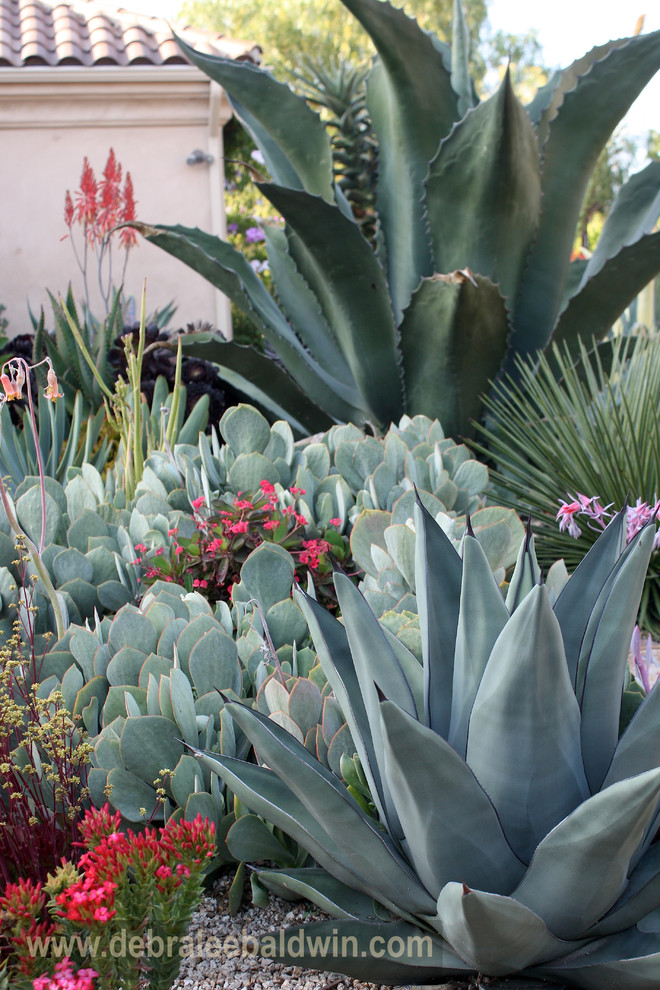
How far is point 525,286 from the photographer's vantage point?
9.64 ft

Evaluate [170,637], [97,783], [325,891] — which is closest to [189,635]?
[170,637]

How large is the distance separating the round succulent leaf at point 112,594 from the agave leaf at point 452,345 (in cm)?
130

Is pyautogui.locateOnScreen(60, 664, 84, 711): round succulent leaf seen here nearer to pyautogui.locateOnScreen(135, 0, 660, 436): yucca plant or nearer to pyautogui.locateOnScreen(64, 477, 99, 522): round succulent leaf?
pyautogui.locateOnScreen(64, 477, 99, 522): round succulent leaf

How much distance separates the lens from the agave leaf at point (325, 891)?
975mm

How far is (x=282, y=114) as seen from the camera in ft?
9.82

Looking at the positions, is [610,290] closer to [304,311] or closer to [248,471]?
[304,311]

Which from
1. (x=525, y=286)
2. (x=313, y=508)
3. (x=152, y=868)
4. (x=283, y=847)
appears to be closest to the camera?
(x=152, y=868)

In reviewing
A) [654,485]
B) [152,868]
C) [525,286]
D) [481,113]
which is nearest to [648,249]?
[525,286]

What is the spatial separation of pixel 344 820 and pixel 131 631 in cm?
59

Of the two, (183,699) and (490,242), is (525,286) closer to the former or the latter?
(490,242)

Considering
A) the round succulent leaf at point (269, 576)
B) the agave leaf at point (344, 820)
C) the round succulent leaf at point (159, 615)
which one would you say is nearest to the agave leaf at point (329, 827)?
the agave leaf at point (344, 820)

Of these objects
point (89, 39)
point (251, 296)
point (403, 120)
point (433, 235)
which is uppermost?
point (89, 39)

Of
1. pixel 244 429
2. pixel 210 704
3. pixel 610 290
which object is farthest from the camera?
pixel 610 290

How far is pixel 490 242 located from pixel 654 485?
1.02m
